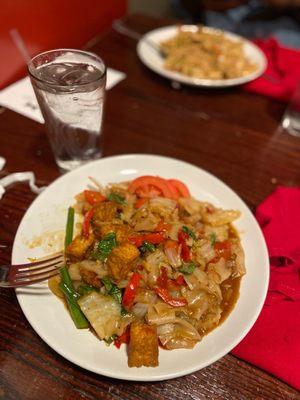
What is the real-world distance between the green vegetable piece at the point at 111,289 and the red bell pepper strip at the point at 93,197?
1.40 ft

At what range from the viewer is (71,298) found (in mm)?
1310

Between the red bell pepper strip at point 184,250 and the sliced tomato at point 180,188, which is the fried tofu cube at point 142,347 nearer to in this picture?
the red bell pepper strip at point 184,250

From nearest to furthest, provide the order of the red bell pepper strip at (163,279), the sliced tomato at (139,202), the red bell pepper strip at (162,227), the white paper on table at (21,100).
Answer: the red bell pepper strip at (163,279), the red bell pepper strip at (162,227), the sliced tomato at (139,202), the white paper on table at (21,100)

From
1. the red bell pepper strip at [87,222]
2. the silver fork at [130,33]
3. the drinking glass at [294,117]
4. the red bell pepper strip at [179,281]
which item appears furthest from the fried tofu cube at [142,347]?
the silver fork at [130,33]

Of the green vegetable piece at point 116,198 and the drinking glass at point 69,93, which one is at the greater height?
the drinking glass at point 69,93

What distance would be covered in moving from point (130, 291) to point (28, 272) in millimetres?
382

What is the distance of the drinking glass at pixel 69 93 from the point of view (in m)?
1.56

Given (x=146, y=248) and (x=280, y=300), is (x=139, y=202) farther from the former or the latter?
(x=280, y=300)

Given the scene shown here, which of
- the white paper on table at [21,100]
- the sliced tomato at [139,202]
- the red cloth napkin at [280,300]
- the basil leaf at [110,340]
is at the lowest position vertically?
the red cloth napkin at [280,300]

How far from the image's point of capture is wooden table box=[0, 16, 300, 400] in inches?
47.9

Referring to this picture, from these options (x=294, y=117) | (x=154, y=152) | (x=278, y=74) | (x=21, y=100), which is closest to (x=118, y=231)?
(x=154, y=152)

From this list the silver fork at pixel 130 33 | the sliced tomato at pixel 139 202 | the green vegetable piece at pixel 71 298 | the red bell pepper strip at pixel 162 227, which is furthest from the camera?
the silver fork at pixel 130 33

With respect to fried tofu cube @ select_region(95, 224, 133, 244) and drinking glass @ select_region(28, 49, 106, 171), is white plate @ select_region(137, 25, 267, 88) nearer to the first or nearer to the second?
drinking glass @ select_region(28, 49, 106, 171)

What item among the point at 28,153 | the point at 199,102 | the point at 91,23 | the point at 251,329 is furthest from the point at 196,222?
the point at 91,23
